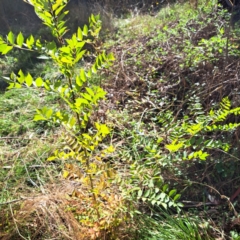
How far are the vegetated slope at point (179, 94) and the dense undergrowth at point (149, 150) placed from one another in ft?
0.04

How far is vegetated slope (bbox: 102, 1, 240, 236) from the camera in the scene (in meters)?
2.38

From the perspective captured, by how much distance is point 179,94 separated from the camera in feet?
11.7

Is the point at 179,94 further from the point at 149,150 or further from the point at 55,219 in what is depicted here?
the point at 55,219

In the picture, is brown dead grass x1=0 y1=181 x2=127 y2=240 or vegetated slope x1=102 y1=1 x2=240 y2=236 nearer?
brown dead grass x1=0 y1=181 x2=127 y2=240

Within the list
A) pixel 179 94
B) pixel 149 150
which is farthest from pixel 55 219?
pixel 179 94

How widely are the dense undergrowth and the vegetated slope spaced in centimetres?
1

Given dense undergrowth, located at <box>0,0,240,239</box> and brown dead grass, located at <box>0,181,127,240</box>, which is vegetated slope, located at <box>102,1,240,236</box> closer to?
dense undergrowth, located at <box>0,0,240,239</box>

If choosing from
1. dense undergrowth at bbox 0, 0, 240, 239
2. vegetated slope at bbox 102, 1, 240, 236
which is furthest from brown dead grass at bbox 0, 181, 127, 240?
vegetated slope at bbox 102, 1, 240, 236

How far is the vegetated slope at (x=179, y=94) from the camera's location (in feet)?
7.79

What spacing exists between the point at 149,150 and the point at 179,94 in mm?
1706

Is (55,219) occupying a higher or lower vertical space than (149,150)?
lower

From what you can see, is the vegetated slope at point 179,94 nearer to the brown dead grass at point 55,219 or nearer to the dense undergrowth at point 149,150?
the dense undergrowth at point 149,150

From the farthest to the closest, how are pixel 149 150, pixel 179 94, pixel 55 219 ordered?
pixel 179 94 → pixel 55 219 → pixel 149 150

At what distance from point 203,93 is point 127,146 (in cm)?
89
